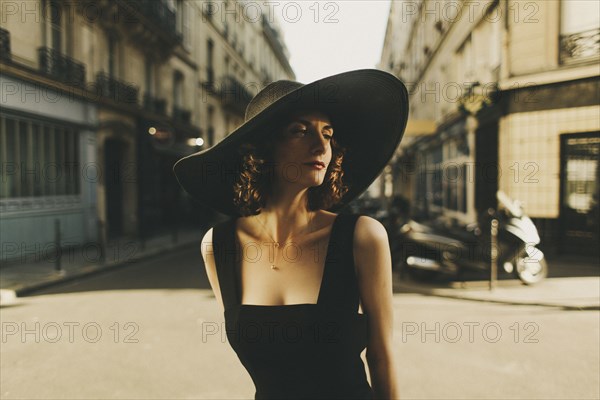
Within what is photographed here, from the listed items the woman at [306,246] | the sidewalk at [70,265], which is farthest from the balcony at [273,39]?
the woman at [306,246]

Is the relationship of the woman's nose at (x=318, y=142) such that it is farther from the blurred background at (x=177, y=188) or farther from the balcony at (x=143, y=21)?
the balcony at (x=143, y=21)

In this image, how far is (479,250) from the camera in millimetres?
7199

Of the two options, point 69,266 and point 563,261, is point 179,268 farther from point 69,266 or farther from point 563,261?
point 563,261

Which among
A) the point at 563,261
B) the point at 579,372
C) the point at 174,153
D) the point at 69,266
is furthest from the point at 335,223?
the point at 174,153

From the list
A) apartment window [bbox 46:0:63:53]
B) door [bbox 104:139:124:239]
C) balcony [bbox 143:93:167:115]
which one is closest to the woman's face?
apartment window [bbox 46:0:63:53]

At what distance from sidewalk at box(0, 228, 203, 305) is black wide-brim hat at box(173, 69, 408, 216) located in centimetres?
641

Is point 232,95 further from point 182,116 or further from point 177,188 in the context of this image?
point 177,188

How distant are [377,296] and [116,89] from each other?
48.2ft

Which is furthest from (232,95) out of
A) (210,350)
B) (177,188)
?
(210,350)

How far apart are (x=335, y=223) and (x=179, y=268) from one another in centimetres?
851

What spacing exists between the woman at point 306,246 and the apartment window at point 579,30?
34.0 feet

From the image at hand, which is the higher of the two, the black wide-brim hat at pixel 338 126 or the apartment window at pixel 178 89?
the apartment window at pixel 178 89

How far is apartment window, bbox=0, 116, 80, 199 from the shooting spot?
1004cm

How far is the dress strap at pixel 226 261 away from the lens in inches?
55.4
